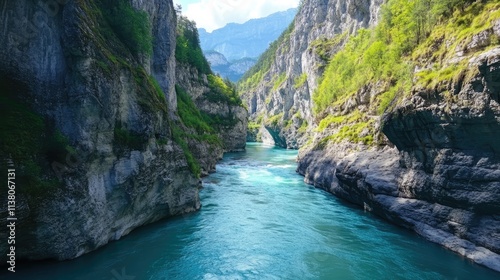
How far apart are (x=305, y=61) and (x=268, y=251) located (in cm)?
10776

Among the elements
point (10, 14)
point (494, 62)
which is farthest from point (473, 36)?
point (10, 14)

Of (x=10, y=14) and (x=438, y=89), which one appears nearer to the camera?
(x=10, y=14)

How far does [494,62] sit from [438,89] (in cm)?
445

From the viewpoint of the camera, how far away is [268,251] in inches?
782

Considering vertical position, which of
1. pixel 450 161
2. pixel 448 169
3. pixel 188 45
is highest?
pixel 188 45

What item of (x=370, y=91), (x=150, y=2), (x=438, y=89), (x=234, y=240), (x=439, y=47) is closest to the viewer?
(x=438, y=89)

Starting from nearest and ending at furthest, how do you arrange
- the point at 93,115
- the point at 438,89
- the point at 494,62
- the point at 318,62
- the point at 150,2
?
the point at 494,62
the point at 93,115
the point at 438,89
the point at 150,2
the point at 318,62

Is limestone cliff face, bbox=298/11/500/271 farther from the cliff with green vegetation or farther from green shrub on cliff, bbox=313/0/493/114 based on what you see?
green shrub on cliff, bbox=313/0/493/114

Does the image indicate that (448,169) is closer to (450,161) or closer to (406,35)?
(450,161)

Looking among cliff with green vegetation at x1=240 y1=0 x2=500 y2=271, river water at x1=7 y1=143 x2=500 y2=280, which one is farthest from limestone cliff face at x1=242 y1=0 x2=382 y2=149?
river water at x1=7 y1=143 x2=500 y2=280

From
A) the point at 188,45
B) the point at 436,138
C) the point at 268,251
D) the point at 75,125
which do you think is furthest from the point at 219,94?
the point at 75,125

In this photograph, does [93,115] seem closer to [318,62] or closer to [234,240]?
[234,240]

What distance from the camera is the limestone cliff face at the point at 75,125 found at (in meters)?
15.1

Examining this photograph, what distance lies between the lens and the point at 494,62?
50.3 ft
